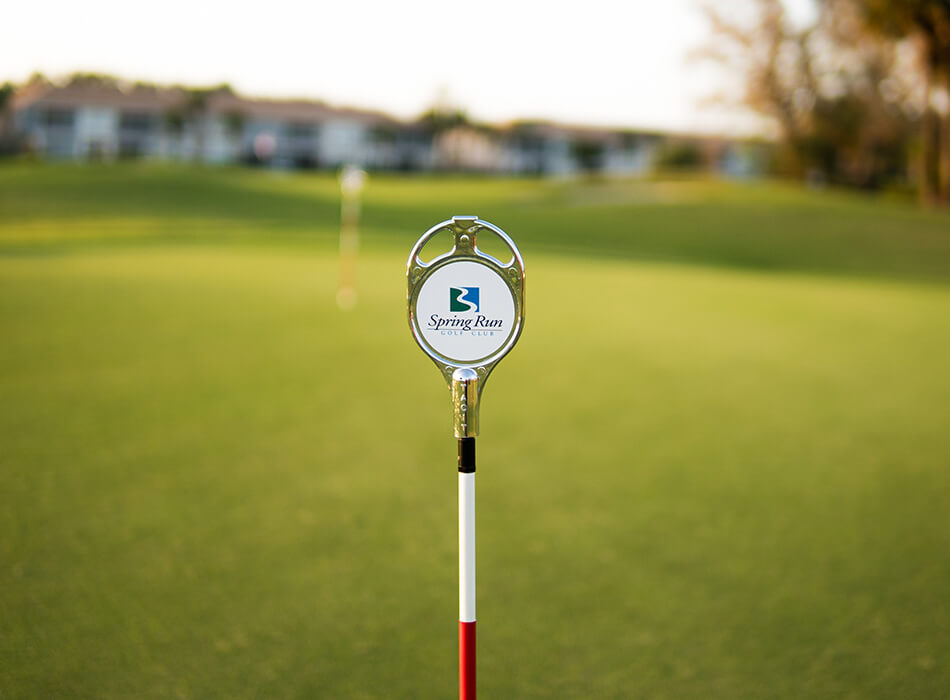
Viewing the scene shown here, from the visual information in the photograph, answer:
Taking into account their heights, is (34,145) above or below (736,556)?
above

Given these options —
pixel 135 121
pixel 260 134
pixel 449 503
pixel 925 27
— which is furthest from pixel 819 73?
pixel 135 121

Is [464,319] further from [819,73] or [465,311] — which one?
[819,73]

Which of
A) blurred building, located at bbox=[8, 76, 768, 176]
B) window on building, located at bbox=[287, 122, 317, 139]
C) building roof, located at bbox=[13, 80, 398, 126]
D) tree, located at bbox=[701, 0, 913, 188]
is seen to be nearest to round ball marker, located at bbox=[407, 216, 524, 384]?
tree, located at bbox=[701, 0, 913, 188]

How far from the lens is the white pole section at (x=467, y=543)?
1636mm

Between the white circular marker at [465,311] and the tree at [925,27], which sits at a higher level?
the tree at [925,27]

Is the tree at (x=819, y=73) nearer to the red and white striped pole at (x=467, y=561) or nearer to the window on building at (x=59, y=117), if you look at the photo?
the red and white striped pole at (x=467, y=561)

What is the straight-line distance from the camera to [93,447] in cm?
473

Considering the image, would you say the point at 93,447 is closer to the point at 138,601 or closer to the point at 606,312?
the point at 138,601

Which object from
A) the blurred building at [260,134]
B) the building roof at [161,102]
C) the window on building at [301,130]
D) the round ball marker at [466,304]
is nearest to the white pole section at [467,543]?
the round ball marker at [466,304]

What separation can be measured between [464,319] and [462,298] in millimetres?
38

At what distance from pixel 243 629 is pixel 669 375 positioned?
4.66 meters

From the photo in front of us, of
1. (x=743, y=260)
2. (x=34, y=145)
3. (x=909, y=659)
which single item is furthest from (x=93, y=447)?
(x=34, y=145)

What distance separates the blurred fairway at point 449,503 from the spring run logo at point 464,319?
4.24ft

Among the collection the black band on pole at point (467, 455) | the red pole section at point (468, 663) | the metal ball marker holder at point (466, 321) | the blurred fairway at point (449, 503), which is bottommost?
the blurred fairway at point (449, 503)
